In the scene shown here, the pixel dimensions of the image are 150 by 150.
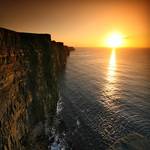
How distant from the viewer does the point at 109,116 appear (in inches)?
1294

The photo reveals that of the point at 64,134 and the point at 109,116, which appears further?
the point at 109,116

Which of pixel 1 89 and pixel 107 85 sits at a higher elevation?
pixel 1 89

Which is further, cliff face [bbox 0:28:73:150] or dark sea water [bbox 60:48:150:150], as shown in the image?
dark sea water [bbox 60:48:150:150]

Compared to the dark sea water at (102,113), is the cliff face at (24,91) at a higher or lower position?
higher

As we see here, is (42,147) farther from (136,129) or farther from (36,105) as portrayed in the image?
(136,129)

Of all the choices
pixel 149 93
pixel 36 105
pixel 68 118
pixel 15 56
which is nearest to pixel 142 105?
pixel 149 93

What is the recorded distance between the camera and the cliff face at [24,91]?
15.3m

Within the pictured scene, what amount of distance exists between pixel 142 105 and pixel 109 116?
920 centimetres

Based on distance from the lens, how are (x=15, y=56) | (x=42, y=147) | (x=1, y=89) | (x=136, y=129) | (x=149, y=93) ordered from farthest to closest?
(x=149, y=93), (x=136, y=129), (x=42, y=147), (x=15, y=56), (x=1, y=89)

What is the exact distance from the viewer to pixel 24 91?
20.8 metres

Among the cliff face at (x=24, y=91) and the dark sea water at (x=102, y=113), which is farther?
the dark sea water at (x=102, y=113)

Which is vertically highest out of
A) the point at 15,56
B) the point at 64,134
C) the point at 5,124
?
the point at 15,56

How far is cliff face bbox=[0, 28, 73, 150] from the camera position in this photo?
1530cm

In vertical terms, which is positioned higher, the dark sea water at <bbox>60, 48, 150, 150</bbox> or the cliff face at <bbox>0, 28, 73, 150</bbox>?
the cliff face at <bbox>0, 28, 73, 150</bbox>
